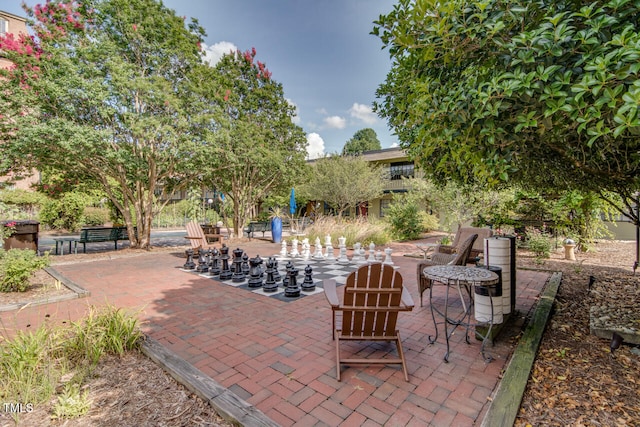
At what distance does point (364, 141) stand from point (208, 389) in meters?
45.3

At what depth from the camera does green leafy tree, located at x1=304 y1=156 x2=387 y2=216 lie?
19125 mm

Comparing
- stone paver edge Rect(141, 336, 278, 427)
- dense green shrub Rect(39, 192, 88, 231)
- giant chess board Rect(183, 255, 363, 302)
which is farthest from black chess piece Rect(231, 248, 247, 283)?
dense green shrub Rect(39, 192, 88, 231)

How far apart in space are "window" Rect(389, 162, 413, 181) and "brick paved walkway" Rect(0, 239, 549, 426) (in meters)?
19.1

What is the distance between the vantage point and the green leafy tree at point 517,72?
173 centimetres

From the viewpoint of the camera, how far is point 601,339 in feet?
10.7

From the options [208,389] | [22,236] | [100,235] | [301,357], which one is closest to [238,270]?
[301,357]

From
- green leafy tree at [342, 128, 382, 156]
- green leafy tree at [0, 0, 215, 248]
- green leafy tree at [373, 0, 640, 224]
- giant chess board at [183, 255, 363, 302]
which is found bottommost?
giant chess board at [183, 255, 363, 302]

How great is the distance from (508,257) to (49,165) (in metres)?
11.5

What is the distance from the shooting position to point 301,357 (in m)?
2.98

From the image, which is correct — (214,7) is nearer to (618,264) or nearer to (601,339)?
(601,339)

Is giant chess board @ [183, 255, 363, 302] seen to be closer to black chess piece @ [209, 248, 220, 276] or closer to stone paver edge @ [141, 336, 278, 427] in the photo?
black chess piece @ [209, 248, 220, 276]

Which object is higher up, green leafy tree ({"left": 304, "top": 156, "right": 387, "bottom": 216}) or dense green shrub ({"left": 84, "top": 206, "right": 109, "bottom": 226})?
green leafy tree ({"left": 304, "top": 156, "right": 387, "bottom": 216})

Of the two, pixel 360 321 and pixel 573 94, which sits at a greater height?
pixel 573 94

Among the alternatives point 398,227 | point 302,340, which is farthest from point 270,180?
point 302,340
